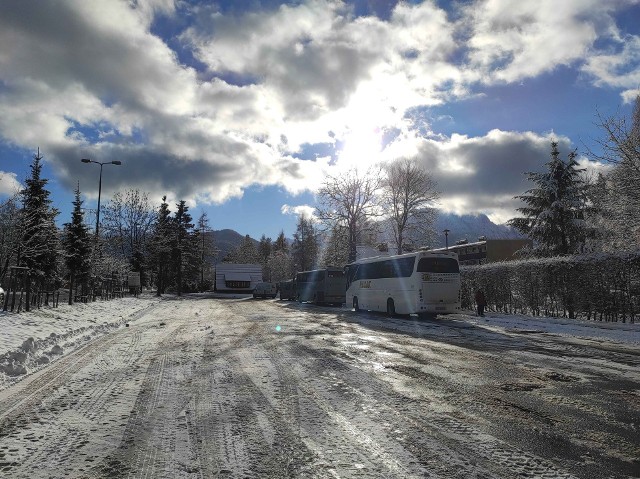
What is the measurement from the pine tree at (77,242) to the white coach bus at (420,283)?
23.4 m

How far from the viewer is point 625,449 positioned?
3910 mm

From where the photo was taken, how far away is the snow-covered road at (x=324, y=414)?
141 inches

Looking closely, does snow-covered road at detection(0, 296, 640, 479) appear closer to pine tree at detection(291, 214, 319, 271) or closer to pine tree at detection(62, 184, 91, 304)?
pine tree at detection(62, 184, 91, 304)

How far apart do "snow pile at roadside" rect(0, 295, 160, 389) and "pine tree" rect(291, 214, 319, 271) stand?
→ 258 ft

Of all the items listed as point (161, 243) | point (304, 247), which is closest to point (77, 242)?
point (161, 243)

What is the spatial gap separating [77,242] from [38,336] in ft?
85.8

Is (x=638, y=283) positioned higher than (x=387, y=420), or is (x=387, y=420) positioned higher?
(x=638, y=283)

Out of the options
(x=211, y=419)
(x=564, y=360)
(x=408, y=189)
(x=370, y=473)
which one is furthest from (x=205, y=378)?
(x=408, y=189)

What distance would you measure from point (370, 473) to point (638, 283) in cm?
1695

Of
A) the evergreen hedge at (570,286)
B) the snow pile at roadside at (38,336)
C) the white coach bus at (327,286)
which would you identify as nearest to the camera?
the snow pile at roadside at (38,336)

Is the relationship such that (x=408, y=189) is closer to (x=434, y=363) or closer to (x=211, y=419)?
(x=434, y=363)

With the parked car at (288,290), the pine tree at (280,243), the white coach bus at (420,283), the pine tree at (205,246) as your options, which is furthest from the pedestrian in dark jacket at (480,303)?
the pine tree at (280,243)

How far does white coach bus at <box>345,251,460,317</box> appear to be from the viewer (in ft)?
62.0

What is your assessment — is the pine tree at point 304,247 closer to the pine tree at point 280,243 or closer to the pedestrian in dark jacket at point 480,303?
the pine tree at point 280,243
